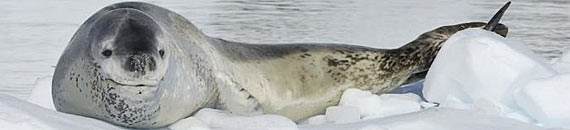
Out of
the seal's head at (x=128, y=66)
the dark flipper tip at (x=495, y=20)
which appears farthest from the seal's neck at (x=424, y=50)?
the seal's head at (x=128, y=66)

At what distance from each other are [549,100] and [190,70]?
1078 mm

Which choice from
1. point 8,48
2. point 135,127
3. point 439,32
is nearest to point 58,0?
point 8,48

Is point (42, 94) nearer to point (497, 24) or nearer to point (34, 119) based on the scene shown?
point (34, 119)

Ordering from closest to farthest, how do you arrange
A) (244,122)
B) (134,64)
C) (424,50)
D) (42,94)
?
(134,64)
(244,122)
(42,94)
(424,50)

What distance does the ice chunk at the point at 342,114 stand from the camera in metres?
3.05

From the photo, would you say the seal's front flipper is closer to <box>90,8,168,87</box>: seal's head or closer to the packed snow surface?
the packed snow surface

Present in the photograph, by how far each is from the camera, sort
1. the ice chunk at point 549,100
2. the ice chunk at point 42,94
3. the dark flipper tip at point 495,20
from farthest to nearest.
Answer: the dark flipper tip at point 495,20, the ice chunk at point 42,94, the ice chunk at point 549,100

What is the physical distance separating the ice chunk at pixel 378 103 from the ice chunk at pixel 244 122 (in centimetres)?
63

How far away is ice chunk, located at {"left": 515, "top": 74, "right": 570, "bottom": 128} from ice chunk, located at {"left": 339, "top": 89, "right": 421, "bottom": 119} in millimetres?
459

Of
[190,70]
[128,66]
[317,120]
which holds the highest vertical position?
[128,66]

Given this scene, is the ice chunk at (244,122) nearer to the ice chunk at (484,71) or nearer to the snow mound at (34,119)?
the snow mound at (34,119)

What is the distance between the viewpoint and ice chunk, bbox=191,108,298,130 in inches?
96.5

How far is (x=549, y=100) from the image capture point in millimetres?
2781

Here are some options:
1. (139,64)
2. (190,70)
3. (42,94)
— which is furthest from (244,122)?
(42,94)
